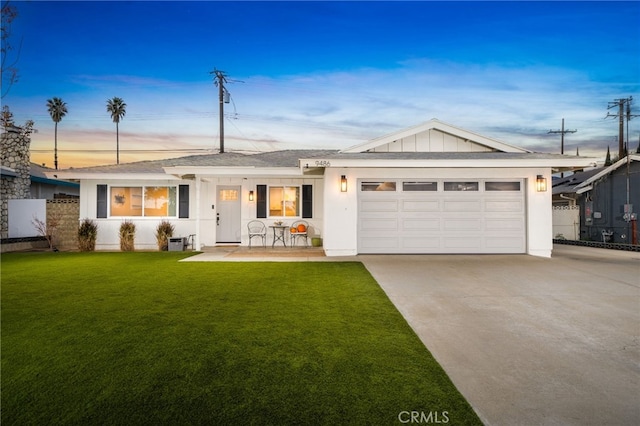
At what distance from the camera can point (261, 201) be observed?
1224 cm

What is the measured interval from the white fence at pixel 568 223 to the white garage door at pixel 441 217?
721 cm

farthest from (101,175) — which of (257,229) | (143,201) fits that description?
(257,229)

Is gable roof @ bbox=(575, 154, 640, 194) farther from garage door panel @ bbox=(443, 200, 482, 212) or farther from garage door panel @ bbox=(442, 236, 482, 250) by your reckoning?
garage door panel @ bbox=(442, 236, 482, 250)

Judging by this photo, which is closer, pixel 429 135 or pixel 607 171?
pixel 429 135

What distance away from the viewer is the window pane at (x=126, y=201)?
12.3 m

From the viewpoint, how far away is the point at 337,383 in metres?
2.58

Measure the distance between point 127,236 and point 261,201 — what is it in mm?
4649

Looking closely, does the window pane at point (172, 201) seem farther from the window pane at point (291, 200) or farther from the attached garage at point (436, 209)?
the attached garage at point (436, 209)

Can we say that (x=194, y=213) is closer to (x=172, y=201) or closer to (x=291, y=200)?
(x=172, y=201)

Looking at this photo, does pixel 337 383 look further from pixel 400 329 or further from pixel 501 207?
pixel 501 207

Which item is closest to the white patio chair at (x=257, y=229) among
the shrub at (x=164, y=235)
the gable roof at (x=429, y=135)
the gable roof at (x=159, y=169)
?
the gable roof at (x=159, y=169)

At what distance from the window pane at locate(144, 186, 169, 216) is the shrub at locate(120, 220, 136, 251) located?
834 millimetres

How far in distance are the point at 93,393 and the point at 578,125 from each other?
4091cm

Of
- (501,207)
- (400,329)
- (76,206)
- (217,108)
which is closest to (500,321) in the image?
(400,329)
